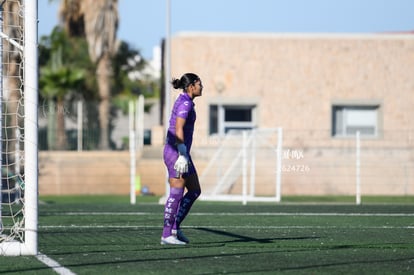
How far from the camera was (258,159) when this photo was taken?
35.7 metres

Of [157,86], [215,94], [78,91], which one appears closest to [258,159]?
[215,94]

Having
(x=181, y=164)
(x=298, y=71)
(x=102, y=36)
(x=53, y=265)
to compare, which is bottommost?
(x=53, y=265)

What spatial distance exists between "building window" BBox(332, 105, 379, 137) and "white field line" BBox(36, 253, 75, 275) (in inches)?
1191

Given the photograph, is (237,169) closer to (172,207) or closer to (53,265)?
(172,207)

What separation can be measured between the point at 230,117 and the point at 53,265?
3066 cm

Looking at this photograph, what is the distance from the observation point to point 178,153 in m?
12.4

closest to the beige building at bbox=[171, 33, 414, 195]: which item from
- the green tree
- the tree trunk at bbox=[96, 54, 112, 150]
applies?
the green tree

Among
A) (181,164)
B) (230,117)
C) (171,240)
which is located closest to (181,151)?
(181,164)

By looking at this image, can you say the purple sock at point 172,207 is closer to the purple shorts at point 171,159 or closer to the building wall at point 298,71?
the purple shorts at point 171,159

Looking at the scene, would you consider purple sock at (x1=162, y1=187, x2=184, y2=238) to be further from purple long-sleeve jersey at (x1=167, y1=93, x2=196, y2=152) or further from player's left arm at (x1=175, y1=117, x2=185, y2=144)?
player's left arm at (x1=175, y1=117, x2=185, y2=144)

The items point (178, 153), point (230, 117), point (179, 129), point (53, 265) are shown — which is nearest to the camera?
point (53, 265)

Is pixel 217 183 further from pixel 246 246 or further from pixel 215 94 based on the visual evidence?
pixel 246 246

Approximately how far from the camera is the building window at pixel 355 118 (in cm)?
4053

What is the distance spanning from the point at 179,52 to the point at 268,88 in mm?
3525
